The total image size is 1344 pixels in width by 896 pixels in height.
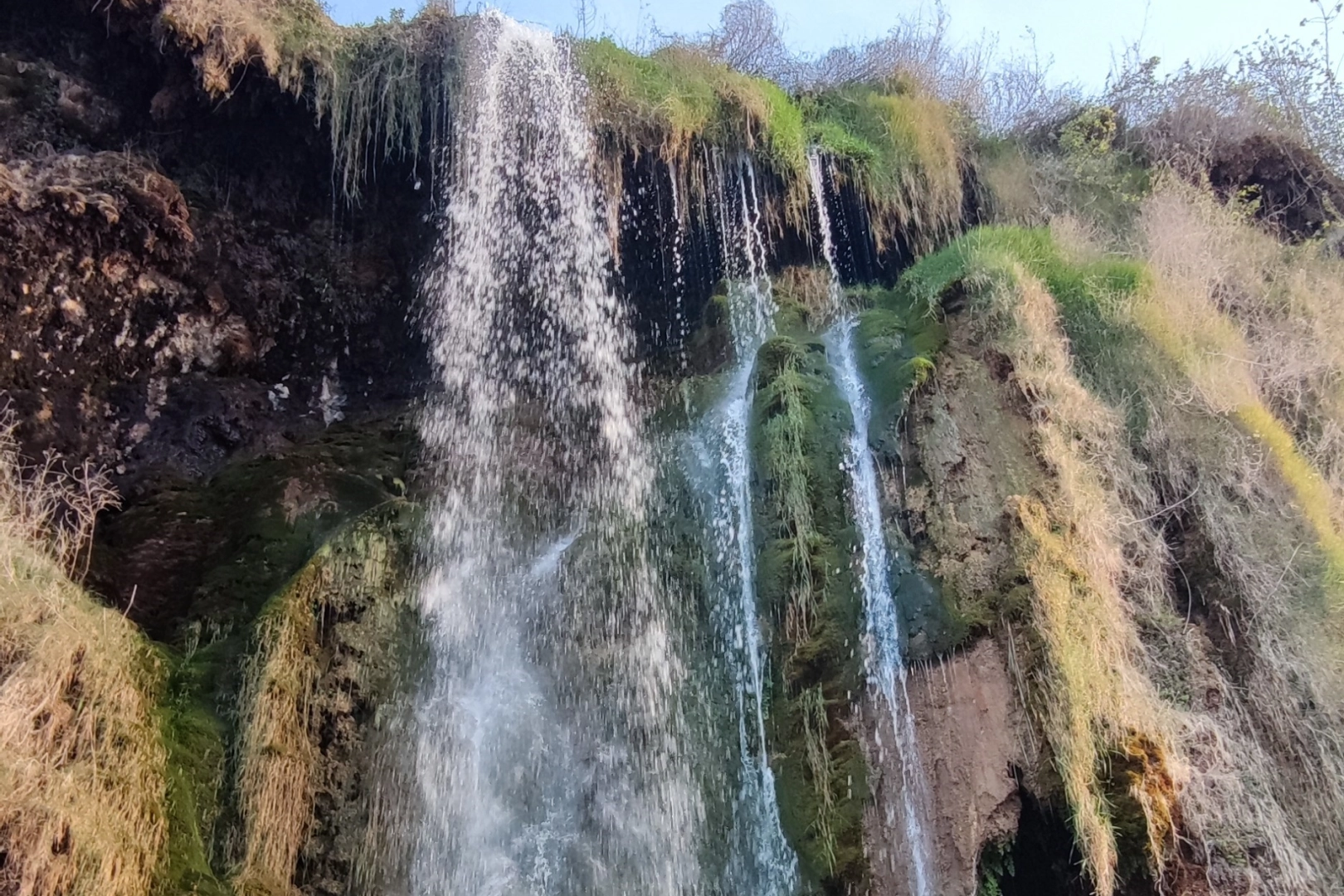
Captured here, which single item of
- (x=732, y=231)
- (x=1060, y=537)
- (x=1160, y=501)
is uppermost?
(x=732, y=231)

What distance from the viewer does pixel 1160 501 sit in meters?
6.01

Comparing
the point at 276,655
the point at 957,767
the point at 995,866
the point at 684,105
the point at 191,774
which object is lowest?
the point at 995,866

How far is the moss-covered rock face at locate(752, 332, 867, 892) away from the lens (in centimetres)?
466

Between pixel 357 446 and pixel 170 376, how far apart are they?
1349 mm

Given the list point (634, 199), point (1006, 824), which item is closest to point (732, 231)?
point (634, 199)

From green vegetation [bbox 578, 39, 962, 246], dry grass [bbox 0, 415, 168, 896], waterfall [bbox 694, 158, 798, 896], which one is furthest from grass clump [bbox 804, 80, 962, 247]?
dry grass [bbox 0, 415, 168, 896]

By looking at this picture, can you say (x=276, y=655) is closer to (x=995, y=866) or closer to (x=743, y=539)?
(x=743, y=539)

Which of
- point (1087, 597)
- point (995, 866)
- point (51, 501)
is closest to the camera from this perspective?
point (995, 866)

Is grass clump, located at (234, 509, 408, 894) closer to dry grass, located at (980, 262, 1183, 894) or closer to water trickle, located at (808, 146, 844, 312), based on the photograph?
dry grass, located at (980, 262, 1183, 894)

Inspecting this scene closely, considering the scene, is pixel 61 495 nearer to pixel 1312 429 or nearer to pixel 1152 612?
pixel 1152 612

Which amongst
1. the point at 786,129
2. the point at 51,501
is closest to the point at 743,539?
the point at 51,501

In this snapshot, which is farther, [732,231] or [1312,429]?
[732,231]

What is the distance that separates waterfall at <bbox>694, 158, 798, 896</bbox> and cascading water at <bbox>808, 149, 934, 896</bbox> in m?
0.60

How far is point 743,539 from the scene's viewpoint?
579cm
